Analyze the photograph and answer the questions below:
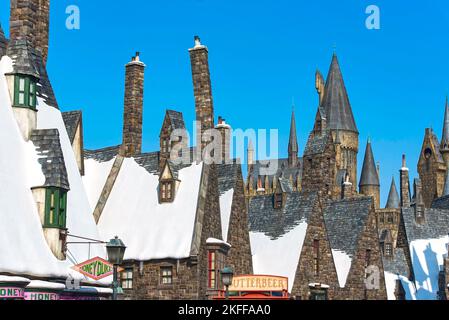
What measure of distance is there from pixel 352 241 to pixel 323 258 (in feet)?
9.62

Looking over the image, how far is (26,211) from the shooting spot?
1817 centimetres

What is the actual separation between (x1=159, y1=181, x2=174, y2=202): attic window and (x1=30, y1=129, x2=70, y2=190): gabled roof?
9.49m

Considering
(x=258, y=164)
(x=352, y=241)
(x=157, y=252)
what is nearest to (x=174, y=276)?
(x=157, y=252)

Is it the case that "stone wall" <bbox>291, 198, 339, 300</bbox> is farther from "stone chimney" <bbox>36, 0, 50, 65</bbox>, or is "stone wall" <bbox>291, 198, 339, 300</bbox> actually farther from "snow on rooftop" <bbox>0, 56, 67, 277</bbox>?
"snow on rooftop" <bbox>0, 56, 67, 277</bbox>

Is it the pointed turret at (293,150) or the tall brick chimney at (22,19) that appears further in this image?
the pointed turret at (293,150)

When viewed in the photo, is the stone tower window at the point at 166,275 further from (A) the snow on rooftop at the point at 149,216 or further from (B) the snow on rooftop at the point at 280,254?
(B) the snow on rooftop at the point at 280,254

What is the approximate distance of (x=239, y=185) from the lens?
30.3 m

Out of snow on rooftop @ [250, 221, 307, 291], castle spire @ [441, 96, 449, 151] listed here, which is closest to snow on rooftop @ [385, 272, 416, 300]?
snow on rooftop @ [250, 221, 307, 291]

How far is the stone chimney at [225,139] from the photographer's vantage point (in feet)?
104

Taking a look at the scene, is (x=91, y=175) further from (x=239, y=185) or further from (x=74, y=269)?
(x=74, y=269)

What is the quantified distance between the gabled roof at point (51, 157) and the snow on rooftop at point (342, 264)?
18.3 metres

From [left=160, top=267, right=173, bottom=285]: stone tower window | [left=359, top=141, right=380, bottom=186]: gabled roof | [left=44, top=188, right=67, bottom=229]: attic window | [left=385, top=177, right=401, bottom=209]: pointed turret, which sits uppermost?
[left=359, top=141, right=380, bottom=186]: gabled roof

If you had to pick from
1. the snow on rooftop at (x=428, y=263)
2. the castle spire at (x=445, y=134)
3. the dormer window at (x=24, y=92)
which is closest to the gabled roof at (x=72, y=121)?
the dormer window at (x=24, y=92)

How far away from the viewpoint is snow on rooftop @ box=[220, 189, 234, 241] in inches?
1148
